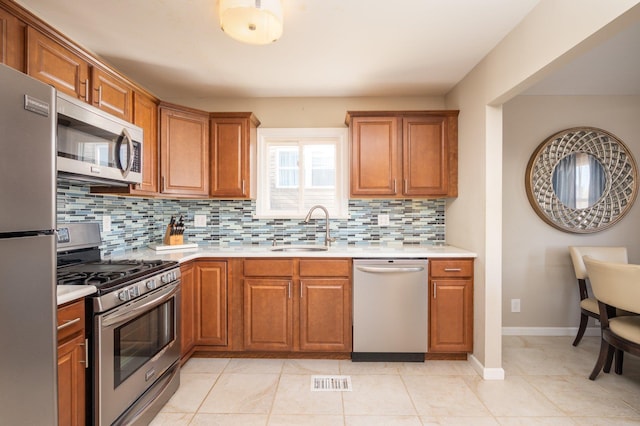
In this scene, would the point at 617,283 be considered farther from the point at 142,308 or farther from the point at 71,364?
the point at 71,364

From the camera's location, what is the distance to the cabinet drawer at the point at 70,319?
1.27 m

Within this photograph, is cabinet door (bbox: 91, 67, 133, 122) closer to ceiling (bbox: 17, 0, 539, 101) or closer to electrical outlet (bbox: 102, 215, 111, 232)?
ceiling (bbox: 17, 0, 539, 101)

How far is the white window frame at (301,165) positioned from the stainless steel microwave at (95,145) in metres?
1.25

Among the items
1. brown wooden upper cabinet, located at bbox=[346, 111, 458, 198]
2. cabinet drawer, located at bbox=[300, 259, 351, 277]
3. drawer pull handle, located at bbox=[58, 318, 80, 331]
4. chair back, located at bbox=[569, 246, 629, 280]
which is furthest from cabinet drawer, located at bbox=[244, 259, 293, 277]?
chair back, located at bbox=[569, 246, 629, 280]

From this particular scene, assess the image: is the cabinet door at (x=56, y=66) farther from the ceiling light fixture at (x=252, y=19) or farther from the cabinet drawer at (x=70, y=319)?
the cabinet drawer at (x=70, y=319)

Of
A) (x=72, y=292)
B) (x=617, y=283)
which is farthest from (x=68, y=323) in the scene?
(x=617, y=283)

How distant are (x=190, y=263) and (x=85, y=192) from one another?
→ 35.7 inches

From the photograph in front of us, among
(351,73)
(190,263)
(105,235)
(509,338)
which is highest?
(351,73)

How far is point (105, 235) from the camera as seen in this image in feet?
8.07

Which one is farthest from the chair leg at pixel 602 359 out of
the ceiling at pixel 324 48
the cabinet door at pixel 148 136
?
the cabinet door at pixel 148 136

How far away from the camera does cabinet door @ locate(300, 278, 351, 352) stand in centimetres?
258

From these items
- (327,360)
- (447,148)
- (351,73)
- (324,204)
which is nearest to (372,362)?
(327,360)

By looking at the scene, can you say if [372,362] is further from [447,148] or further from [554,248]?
[554,248]

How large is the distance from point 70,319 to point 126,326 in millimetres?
354
